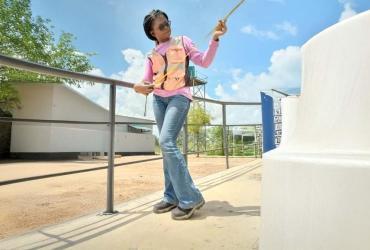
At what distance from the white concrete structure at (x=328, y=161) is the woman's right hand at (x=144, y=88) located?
128 cm

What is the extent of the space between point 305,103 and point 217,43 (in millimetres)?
1037

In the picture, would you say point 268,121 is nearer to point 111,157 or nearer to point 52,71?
point 111,157

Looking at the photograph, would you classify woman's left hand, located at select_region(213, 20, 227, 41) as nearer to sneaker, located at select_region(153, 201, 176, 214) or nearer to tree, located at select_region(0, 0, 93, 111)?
sneaker, located at select_region(153, 201, 176, 214)

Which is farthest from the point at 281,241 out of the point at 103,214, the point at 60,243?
the point at 103,214

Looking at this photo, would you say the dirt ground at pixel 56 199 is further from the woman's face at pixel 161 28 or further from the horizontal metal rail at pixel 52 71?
the woman's face at pixel 161 28

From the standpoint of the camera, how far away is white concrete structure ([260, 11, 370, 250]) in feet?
2.77

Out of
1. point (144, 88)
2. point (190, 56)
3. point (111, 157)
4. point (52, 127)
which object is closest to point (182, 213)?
point (111, 157)

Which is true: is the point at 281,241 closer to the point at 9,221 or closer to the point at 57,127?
the point at 9,221

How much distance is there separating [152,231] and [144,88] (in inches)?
34.2

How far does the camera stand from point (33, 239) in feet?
6.07

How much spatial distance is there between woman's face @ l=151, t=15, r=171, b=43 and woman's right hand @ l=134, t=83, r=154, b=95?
32 cm

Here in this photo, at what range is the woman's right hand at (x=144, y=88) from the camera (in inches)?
91.3

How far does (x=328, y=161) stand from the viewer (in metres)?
0.92

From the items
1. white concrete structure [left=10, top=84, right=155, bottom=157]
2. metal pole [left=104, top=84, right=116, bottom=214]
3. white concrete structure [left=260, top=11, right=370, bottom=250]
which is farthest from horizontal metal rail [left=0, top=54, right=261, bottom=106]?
white concrete structure [left=10, top=84, right=155, bottom=157]
